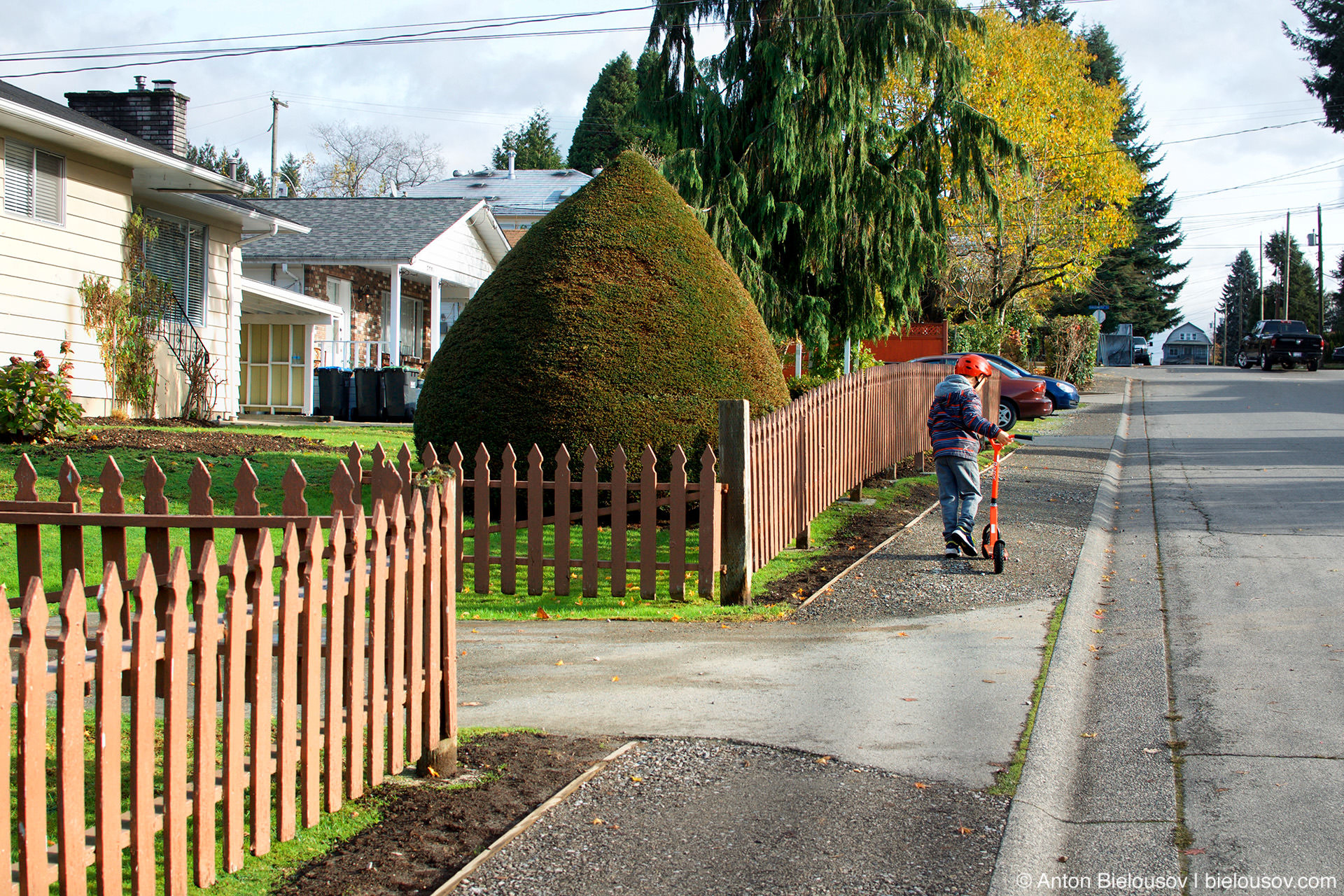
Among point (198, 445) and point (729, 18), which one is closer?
point (198, 445)

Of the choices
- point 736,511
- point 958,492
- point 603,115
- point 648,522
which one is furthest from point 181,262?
point 603,115

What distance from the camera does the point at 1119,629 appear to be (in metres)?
7.29

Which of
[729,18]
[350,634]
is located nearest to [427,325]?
[729,18]

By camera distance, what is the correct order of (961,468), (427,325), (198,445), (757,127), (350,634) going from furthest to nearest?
1. (427,325)
2. (757,127)
3. (198,445)
4. (961,468)
5. (350,634)

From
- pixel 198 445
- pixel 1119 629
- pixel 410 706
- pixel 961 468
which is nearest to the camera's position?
pixel 410 706

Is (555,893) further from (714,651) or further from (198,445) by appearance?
(198,445)

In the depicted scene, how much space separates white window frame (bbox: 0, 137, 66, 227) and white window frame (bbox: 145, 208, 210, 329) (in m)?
2.43

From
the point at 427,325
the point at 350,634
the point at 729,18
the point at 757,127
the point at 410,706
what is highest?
the point at 729,18

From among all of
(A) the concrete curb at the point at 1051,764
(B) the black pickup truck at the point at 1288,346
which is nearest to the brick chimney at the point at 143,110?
(A) the concrete curb at the point at 1051,764

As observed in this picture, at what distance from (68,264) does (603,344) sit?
11.2m

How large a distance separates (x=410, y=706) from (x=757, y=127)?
1568cm

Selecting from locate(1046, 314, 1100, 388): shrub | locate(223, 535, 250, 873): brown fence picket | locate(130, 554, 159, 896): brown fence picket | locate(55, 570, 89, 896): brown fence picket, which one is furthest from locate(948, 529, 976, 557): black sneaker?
locate(1046, 314, 1100, 388): shrub

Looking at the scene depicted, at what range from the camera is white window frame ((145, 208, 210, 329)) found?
1967cm

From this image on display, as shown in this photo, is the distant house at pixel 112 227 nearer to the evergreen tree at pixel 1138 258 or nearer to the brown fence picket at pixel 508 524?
the brown fence picket at pixel 508 524
